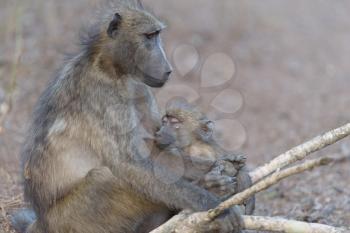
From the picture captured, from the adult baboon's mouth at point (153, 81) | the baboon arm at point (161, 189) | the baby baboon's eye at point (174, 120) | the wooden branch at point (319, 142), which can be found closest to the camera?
the wooden branch at point (319, 142)

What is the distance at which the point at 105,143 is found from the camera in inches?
177

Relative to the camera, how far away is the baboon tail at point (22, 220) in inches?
A: 201

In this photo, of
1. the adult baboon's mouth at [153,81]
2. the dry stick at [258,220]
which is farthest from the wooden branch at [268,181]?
the adult baboon's mouth at [153,81]

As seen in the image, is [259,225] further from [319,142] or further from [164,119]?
[164,119]

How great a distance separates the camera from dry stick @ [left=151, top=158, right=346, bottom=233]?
3758 mm

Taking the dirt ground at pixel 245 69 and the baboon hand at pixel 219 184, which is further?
the dirt ground at pixel 245 69

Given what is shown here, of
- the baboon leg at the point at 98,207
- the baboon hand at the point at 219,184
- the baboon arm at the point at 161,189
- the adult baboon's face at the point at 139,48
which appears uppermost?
the adult baboon's face at the point at 139,48

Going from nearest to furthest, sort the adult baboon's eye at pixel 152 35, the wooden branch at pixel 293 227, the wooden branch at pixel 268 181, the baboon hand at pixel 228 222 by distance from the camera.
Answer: the wooden branch at pixel 268 181 < the wooden branch at pixel 293 227 < the baboon hand at pixel 228 222 < the adult baboon's eye at pixel 152 35

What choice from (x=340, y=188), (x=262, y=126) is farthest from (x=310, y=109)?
(x=340, y=188)

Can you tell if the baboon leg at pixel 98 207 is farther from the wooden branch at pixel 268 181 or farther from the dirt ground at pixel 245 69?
the dirt ground at pixel 245 69

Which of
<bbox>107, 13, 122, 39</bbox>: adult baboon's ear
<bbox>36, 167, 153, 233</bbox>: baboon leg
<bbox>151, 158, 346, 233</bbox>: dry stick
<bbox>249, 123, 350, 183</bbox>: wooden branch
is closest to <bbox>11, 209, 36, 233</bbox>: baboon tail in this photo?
<bbox>36, 167, 153, 233</bbox>: baboon leg

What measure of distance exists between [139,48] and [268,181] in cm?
151

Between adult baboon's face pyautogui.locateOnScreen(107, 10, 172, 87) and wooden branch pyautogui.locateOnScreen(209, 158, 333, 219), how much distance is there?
1.09 metres

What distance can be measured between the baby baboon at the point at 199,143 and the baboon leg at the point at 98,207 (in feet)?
1.58
